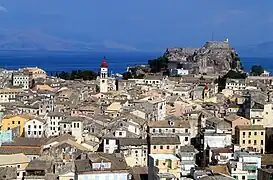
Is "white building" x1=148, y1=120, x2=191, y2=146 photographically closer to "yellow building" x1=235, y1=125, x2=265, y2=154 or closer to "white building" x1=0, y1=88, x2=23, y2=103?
"yellow building" x1=235, y1=125, x2=265, y2=154

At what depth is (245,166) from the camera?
1064 inches

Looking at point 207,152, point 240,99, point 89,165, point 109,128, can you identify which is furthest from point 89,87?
point 89,165

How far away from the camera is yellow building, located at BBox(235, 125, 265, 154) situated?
117 feet

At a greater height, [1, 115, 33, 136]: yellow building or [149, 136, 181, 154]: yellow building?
[1, 115, 33, 136]: yellow building

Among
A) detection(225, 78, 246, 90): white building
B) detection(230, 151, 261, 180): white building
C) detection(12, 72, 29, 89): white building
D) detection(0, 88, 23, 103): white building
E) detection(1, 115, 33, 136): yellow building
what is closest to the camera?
detection(230, 151, 261, 180): white building

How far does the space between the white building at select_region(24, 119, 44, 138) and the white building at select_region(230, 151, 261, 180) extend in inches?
642

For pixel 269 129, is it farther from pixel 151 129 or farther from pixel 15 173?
pixel 15 173

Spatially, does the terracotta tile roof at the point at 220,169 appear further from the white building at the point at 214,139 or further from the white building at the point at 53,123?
the white building at the point at 53,123

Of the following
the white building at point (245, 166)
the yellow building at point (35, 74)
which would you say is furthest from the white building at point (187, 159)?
the yellow building at point (35, 74)

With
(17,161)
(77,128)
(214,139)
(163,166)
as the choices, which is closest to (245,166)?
(163,166)

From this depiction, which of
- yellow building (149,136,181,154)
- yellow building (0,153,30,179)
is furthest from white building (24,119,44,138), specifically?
yellow building (149,136,181,154)

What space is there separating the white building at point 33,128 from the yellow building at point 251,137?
523 inches

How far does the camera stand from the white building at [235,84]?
64.1 meters

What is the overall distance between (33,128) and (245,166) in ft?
57.1
